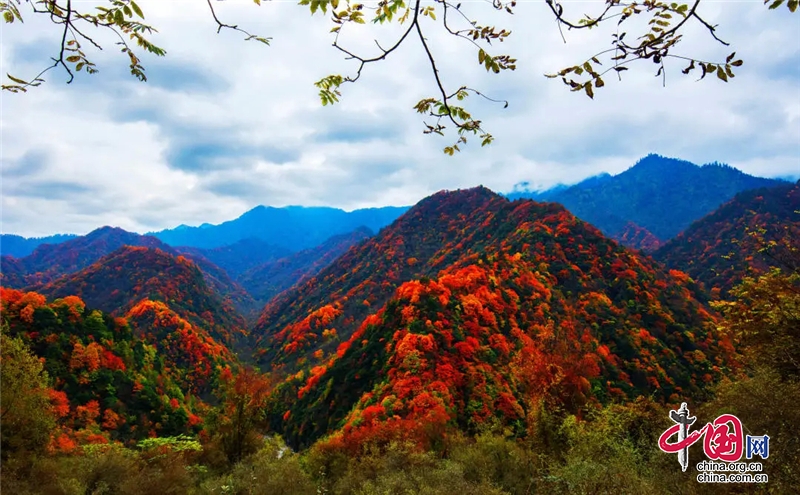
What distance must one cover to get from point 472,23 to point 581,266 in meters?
74.2

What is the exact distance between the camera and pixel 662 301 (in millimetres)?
61781

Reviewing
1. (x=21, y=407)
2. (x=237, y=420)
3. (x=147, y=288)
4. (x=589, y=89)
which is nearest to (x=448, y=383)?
(x=237, y=420)

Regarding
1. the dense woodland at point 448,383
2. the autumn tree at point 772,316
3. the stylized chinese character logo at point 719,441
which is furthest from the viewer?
the dense woodland at point 448,383

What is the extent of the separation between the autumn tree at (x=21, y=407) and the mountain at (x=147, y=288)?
94.5 m

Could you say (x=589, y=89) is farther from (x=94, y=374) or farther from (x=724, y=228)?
(x=724, y=228)

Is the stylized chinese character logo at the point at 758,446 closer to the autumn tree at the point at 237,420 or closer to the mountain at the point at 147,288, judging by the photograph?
the autumn tree at the point at 237,420

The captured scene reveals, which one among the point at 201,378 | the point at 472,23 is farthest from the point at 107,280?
the point at 472,23

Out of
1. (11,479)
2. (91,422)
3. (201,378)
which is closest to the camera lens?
(11,479)

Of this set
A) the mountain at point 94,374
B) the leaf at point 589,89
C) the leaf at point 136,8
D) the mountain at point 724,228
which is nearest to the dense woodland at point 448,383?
the mountain at point 94,374

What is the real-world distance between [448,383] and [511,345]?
12317 millimetres

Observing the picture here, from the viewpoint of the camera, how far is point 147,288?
114250mm

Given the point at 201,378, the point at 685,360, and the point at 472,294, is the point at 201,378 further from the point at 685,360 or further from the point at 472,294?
the point at 685,360

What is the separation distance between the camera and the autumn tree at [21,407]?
16438 mm

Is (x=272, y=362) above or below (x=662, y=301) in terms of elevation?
below
